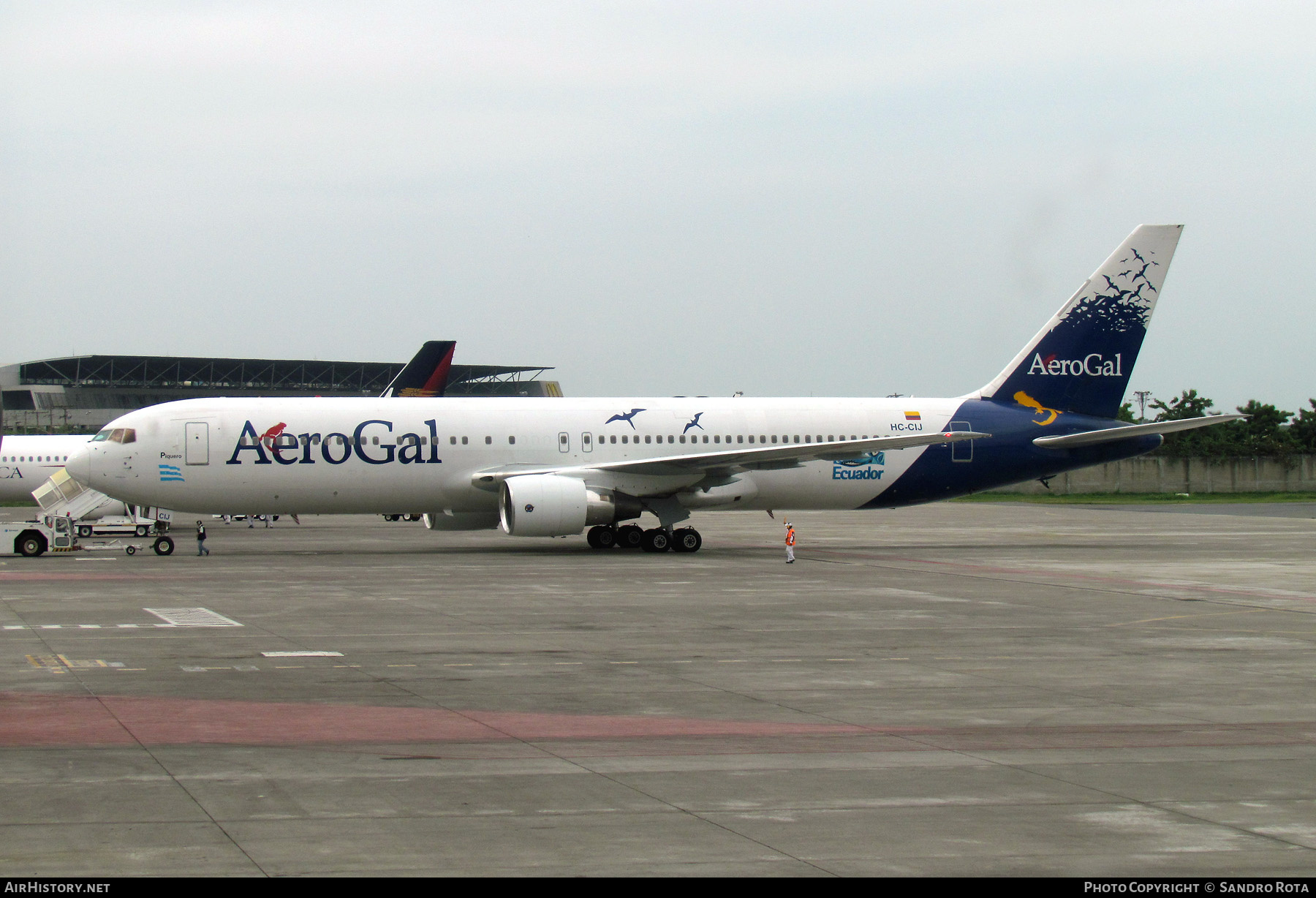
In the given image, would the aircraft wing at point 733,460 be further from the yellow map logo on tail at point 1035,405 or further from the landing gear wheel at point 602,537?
the yellow map logo on tail at point 1035,405

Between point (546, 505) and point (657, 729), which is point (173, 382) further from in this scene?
point (657, 729)

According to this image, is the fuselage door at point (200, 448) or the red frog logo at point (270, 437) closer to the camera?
the fuselage door at point (200, 448)

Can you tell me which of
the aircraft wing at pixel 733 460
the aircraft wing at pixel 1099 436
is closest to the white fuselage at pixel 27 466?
the aircraft wing at pixel 733 460

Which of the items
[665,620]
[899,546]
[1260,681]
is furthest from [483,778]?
[899,546]

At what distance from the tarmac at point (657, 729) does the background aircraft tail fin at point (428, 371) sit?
4352 cm

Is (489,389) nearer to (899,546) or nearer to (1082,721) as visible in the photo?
(899,546)

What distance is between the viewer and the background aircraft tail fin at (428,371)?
220 ft

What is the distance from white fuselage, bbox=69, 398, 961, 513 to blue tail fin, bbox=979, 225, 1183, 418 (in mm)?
2443

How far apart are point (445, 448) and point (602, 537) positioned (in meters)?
4.79

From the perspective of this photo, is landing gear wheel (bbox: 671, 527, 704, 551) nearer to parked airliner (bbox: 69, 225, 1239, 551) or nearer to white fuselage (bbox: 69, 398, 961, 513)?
parked airliner (bbox: 69, 225, 1239, 551)

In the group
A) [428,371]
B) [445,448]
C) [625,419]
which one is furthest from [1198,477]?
[445,448]

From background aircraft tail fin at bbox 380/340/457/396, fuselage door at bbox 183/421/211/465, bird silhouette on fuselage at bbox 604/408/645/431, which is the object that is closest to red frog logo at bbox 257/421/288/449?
fuselage door at bbox 183/421/211/465

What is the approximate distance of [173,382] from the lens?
371 feet

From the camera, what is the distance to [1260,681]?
42.9 feet
